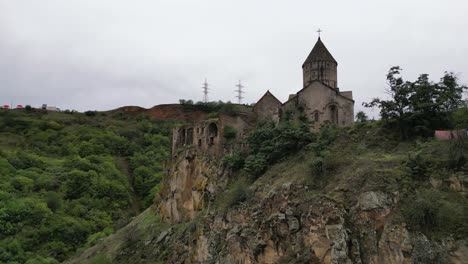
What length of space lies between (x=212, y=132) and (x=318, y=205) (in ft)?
39.7

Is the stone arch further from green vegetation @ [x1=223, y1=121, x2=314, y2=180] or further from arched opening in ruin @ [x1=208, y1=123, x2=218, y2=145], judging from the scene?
arched opening in ruin @ [x1=208, y1=123, x2=218, y2=145]

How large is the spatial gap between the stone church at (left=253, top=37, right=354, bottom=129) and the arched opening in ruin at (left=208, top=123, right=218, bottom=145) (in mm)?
4113

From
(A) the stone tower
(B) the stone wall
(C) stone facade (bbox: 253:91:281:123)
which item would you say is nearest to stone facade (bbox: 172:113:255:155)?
(C) stone facade (bbox: 253:91:281:123)

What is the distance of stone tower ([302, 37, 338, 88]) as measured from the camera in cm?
3247

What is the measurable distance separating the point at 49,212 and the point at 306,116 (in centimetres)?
2434

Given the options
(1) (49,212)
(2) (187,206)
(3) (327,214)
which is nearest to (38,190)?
(1) (49,212)

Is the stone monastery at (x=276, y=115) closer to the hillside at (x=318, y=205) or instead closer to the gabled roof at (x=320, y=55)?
the hillside at (x=318, y=205)

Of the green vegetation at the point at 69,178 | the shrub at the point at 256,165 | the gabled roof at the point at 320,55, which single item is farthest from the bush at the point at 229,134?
the green vegetation at the point at 69,178

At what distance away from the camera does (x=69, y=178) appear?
148 feet

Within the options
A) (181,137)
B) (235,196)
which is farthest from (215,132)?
(235,196)

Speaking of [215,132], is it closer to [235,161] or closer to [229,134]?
[229,134]

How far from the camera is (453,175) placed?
653 inches

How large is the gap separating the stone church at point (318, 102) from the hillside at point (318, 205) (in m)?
4.98

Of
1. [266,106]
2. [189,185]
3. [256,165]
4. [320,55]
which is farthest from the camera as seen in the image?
[320,55]
